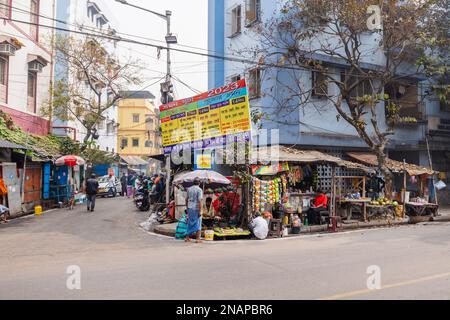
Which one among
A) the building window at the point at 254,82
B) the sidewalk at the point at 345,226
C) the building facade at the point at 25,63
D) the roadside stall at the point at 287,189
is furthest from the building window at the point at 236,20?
the sidewalk at the point at 345,226

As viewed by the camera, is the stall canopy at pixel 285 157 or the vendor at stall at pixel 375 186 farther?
the vendor at stall at pixel 375 186

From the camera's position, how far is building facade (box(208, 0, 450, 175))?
18312 mm

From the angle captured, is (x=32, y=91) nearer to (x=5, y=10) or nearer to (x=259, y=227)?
(x=5, y=10)

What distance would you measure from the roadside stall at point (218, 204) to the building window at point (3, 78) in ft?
34.4

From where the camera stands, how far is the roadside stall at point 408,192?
53.6ft

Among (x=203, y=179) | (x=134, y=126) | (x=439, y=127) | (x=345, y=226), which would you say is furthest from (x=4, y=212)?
(x=134, y=126)

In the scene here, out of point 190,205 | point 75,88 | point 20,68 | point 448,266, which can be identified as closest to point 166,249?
point 190,205

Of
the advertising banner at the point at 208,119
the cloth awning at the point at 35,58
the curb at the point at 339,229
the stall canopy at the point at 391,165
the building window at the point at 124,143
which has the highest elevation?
the cloth awning at the point at 35,58

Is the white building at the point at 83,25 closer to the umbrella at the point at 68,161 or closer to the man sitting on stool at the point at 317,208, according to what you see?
the umbrella at the point at 68,161

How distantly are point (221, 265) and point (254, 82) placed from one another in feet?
43.9

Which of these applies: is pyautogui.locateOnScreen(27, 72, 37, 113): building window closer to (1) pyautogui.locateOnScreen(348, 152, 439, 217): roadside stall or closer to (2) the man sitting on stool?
(2) the man sitting on stool

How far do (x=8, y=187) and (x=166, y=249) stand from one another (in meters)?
9.35

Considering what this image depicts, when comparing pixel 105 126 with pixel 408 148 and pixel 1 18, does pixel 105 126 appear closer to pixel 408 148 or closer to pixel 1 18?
pixel 1 18

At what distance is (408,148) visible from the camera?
2111 cm
